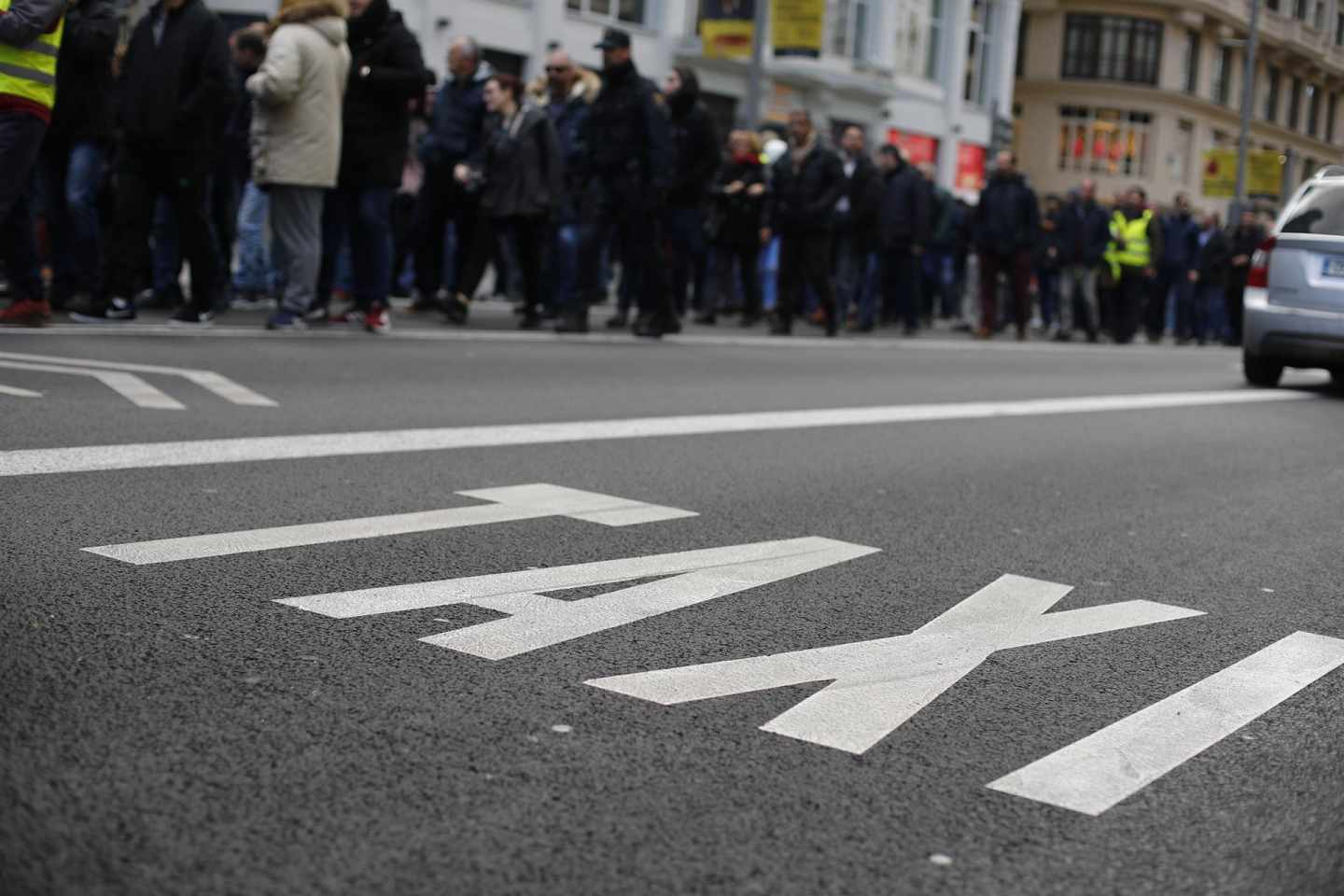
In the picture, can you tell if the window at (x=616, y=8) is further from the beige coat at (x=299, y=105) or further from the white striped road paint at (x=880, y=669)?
the white striped road paint at (x=880, y=669)

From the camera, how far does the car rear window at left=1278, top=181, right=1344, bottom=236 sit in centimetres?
1280

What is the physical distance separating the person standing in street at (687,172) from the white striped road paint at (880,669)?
1009cm

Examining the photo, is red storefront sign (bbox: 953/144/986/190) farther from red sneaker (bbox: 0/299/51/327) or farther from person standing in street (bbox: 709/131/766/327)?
red sneaker (bbox: 0/299/51/327)

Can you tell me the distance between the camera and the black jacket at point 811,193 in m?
16.1

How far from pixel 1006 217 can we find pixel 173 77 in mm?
11853

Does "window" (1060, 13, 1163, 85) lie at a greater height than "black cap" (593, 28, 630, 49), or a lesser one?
greater

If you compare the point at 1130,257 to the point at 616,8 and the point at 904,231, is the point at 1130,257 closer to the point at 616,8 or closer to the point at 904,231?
the point at 904,231

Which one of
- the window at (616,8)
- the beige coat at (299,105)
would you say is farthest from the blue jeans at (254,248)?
the window at (616,8)

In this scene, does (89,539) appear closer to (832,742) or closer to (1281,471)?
(832,742)

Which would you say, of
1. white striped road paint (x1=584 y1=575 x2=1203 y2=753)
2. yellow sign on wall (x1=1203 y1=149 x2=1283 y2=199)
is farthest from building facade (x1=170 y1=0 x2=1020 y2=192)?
white striped road paint (x1=584 y1=575 x2=1203 y2=753)

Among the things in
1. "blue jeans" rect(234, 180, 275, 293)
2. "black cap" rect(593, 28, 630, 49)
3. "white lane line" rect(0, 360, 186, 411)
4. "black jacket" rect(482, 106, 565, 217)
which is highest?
"black cap" rect(593, 28, 630, 49)

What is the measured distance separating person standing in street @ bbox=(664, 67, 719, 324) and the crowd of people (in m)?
0.02

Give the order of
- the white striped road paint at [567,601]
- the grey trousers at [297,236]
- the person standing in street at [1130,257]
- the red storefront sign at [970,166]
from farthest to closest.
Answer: the red storefront sign at [970,166] < the person standing in street at [1130,257] < the grey trousers at [297,236] < the white striped road paint at [567,601]

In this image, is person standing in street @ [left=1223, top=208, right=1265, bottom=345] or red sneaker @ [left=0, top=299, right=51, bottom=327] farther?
person standing in street @ [left=1223, top=208, right=1265, bottom=345]
